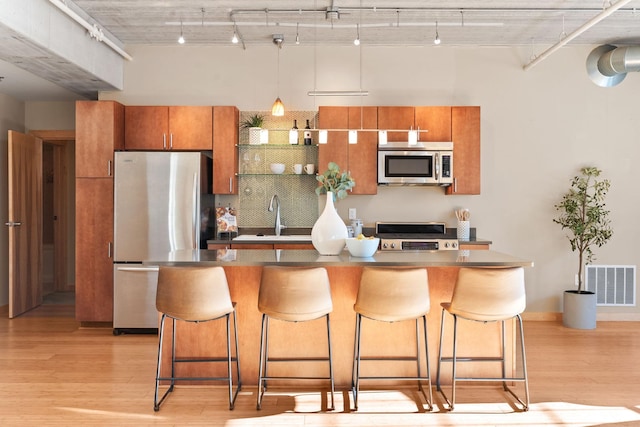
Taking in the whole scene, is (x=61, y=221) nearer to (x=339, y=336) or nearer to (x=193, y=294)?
(x=193, y=294)

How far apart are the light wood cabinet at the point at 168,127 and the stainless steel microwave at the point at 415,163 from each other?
1830 millimetres

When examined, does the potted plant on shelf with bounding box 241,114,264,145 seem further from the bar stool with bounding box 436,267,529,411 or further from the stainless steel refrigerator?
the bar stool with bounding box 436,267,529,411

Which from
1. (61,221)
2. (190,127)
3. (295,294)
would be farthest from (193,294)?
(61,221)

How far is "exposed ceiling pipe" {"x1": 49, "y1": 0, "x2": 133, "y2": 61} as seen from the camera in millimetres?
4090

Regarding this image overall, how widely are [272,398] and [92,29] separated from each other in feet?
11.4

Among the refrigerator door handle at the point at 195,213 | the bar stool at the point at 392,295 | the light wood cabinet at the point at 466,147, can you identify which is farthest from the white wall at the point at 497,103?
the bar stool at the point at 392,295

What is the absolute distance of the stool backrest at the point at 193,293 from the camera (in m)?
3.26

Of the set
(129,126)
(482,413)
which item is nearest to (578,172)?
(482,413)

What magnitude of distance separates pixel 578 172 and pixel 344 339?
3.70 meters

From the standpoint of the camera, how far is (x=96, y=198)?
5.38 metres

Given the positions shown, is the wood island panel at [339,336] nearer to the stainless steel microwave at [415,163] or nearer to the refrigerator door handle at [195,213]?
the refrigerator door handle at [195,213]

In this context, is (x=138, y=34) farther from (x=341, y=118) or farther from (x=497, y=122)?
(x=497, y=122)

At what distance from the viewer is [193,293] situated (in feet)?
10.7

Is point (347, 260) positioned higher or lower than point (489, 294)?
higher
